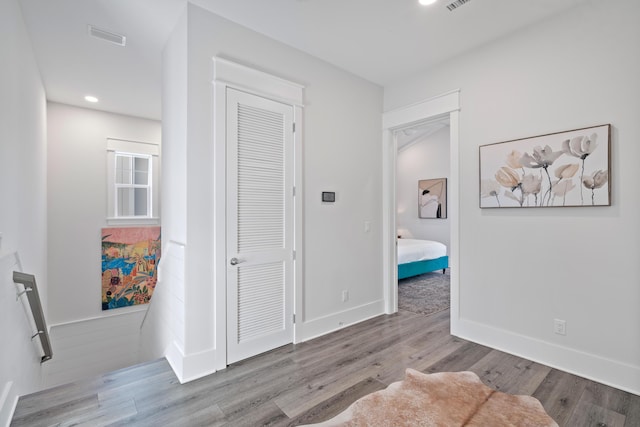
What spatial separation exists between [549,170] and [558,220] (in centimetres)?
43

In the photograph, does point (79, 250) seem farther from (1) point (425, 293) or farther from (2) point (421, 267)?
(2) point (421, 267)

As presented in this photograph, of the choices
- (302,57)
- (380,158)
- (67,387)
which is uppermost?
(302,57)

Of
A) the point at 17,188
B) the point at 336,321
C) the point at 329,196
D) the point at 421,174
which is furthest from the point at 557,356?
the point at 421,174

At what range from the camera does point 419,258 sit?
5.70 m

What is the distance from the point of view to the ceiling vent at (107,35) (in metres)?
2.66

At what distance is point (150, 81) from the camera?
3684 mm

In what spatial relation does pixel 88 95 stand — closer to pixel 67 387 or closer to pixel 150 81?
pixel 150 81

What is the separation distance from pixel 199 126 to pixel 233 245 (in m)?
1.02

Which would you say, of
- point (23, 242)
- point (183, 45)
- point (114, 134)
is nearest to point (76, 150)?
point (114, 134)

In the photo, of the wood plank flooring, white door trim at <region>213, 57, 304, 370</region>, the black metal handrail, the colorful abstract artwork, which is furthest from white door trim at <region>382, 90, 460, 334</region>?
the colorful abstract artwork

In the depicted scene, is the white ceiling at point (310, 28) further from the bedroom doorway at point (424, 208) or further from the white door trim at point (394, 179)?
the bedroom doorway at point (424, 208)

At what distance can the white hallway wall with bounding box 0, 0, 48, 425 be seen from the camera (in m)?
1.93

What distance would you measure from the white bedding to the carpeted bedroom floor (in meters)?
0.42

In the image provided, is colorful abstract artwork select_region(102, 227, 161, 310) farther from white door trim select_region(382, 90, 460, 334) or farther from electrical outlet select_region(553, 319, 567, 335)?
electrical outlet select_region(553, 319, 567, 335)
